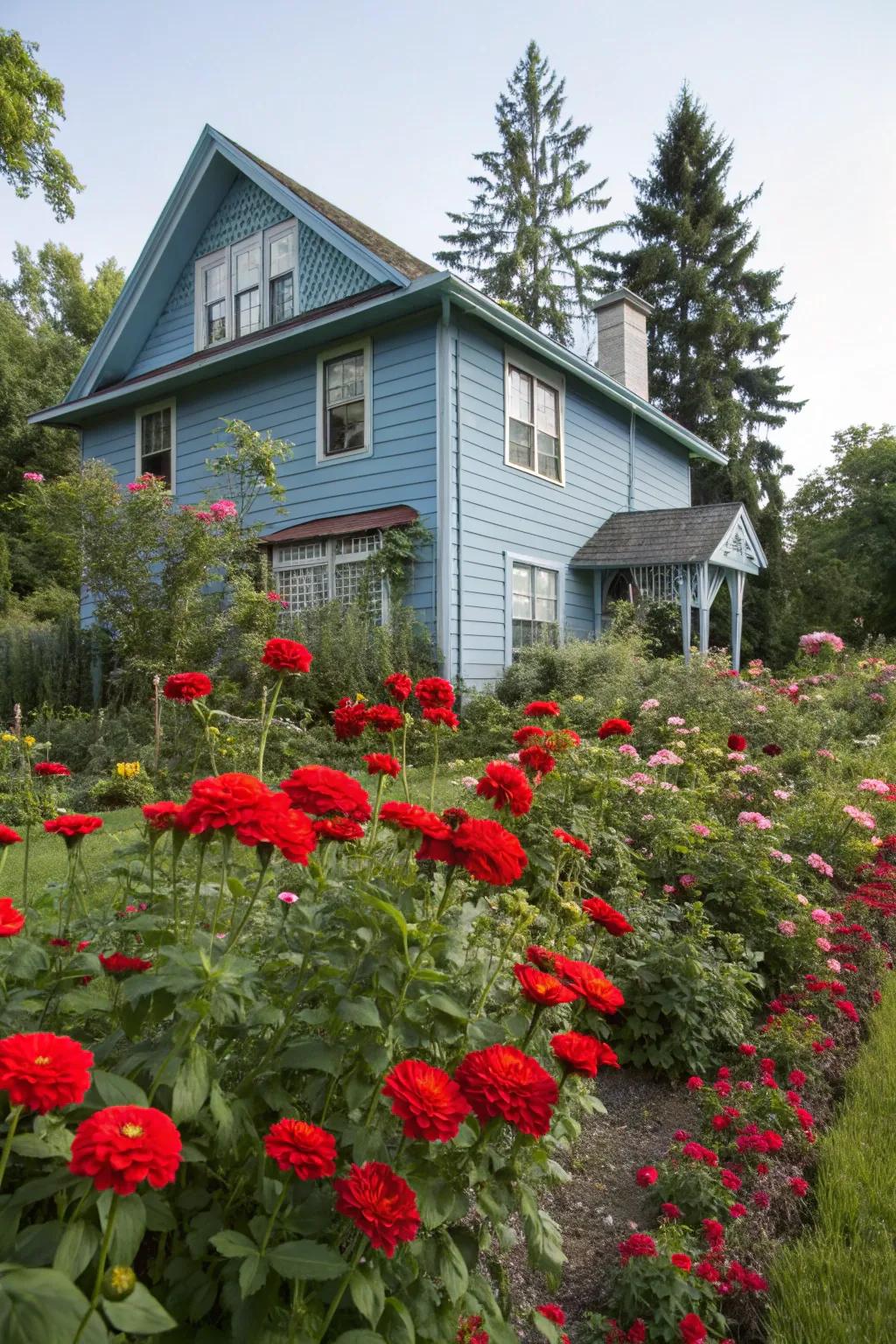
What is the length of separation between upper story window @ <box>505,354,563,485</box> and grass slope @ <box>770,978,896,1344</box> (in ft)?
28.3

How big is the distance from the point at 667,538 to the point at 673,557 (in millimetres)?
520

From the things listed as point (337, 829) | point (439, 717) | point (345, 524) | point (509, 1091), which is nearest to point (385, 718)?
point (439, 717)

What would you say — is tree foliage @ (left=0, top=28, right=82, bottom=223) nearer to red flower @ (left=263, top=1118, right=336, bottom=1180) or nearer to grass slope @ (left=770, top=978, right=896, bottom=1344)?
red flower @ (left=263, top=1118, right=336, bottom=1180)

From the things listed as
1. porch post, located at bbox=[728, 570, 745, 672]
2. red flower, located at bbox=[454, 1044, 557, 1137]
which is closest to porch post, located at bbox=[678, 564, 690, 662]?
porch post, located at bbox=[728, 570, 745, 672]

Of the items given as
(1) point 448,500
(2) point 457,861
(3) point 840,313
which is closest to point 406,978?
(2) point 457,861

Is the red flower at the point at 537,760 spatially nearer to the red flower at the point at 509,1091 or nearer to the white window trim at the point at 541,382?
the red flower at the point at 509,1091

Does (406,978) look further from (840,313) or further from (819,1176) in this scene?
(840,313)

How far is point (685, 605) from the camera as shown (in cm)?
1054

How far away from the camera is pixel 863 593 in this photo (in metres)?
19.4

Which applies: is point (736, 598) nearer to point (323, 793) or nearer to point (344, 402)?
point (344, 402)

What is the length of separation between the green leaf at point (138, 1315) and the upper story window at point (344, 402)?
9273 millimetres

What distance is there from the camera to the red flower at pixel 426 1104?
2.97 feet

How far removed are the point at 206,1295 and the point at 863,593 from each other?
21.5 meters

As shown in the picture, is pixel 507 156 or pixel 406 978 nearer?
pixel 406 978
